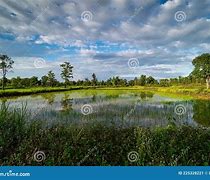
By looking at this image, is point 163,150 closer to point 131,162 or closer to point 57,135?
point 131,162

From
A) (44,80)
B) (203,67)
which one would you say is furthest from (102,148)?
(44,80)

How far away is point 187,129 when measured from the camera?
6.85 m

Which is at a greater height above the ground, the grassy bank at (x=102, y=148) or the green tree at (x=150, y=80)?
the green tree at (x=150, y=80)

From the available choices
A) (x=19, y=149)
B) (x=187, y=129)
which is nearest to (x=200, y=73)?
(x=187, y=129)

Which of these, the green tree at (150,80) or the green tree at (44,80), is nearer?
the green tree at (44,80)

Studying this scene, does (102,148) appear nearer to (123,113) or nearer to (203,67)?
(123,113)

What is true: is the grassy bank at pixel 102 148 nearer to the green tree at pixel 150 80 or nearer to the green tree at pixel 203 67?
the green tree at pixel 203 67

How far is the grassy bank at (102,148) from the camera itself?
4.97 m

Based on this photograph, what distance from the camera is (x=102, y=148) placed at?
18.5 feet

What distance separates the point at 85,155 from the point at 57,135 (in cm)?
161

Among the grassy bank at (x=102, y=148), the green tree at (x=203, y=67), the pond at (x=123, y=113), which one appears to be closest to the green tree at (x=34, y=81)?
the green tree at (x=203, y=67)
